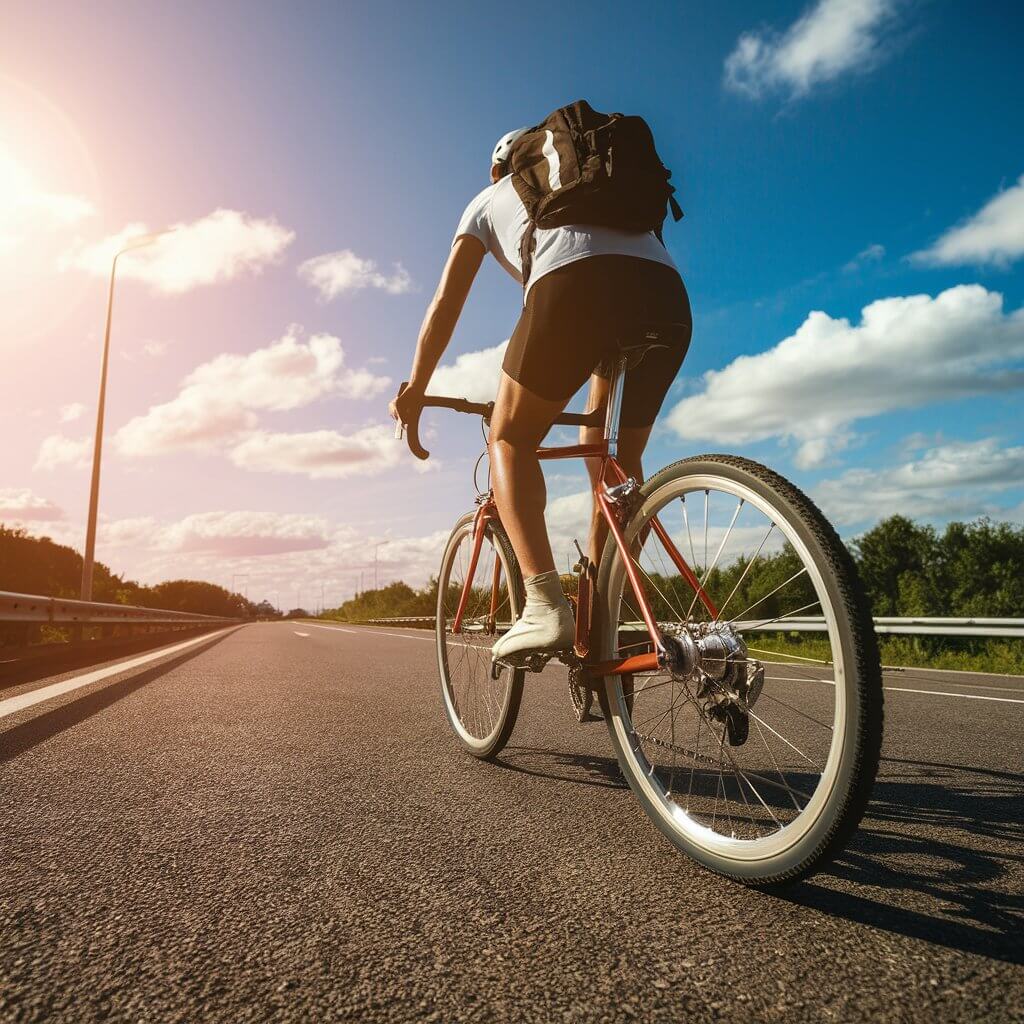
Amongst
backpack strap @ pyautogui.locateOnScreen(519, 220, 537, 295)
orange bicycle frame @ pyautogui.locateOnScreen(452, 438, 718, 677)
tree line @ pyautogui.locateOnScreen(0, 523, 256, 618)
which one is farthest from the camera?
tree line @ pyautogui.locateOnScreen(0, 523, 256, 618)

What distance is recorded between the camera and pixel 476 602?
3.83 m

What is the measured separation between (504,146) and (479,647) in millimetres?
2123

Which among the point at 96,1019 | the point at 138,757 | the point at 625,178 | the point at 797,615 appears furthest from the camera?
the point at 138,757

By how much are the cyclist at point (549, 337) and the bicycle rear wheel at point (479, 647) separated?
44cm

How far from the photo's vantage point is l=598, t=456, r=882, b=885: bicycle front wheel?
5.11ft

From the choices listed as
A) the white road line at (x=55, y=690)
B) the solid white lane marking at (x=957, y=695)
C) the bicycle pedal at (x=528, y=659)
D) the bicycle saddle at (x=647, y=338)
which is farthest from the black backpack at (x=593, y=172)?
the solid white lane marking at (x=957, y=695)

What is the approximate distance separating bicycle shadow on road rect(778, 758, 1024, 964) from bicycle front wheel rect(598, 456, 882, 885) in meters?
0.17

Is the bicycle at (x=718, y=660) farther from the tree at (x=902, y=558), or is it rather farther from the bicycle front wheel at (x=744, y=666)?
the tree at (x=902, y=558)

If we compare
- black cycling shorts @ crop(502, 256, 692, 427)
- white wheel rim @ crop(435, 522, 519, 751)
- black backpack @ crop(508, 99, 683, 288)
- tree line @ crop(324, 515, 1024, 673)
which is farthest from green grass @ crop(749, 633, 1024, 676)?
black backpack @ crop(508, 99, 683, 288)

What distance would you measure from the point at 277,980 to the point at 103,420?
2481 cm

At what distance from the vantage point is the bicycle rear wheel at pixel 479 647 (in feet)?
10.3

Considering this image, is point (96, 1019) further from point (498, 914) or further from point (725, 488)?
point (725, 488)

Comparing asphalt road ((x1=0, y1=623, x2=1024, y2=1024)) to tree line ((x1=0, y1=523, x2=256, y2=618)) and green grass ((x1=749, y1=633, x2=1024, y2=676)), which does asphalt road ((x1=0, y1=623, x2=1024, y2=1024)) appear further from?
tree line ((x1=0, y1=523, x2=256, y2=618))

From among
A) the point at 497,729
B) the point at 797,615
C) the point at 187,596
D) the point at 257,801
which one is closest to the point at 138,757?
the point at 257,801
